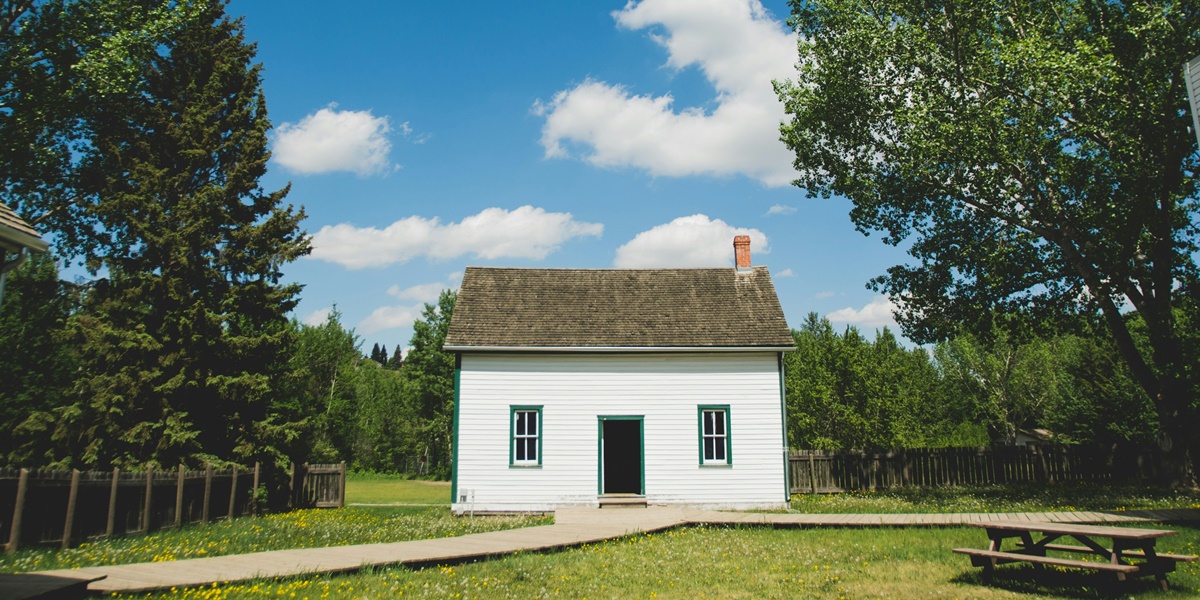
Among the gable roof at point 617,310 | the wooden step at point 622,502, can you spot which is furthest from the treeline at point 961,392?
the wooden step at point 622,502

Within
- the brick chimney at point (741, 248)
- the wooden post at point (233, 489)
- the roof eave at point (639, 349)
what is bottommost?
the wooden post at point (233, 489)

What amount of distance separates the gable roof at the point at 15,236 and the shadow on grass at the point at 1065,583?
12.8 metres

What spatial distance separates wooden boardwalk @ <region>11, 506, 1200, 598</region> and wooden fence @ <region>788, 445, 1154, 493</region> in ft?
30.5

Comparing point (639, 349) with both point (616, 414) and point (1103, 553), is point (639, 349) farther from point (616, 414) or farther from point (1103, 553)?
point (1103, 553)

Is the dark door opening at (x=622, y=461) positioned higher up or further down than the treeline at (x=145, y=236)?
further down

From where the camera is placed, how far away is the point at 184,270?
24.2m

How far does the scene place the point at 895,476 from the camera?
2584cm

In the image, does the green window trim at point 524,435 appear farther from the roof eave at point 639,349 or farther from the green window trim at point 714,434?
the green window trim at point 714,434

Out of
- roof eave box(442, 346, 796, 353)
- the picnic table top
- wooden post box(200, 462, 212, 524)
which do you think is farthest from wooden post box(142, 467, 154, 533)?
the picnic table top

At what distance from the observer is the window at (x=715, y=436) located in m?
21.5

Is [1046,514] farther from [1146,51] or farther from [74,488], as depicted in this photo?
[74,488]

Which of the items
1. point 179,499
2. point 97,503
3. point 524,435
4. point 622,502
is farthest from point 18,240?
point 622,502

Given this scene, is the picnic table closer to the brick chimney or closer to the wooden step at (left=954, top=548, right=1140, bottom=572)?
the wooden step at (left=954, top=548, right=1140, bottom=572)

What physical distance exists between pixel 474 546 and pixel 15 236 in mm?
7640
